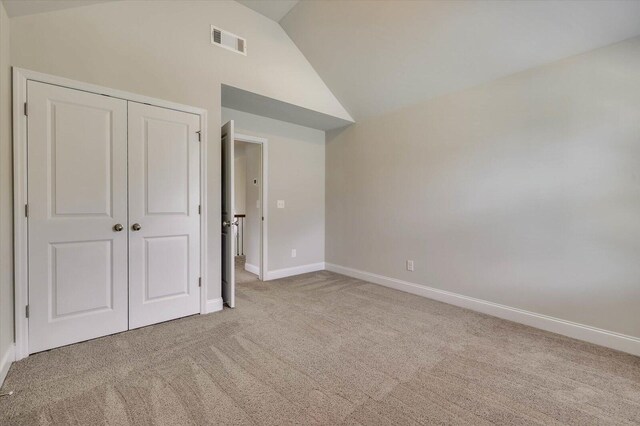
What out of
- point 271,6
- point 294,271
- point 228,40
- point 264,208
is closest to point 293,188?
point 264,208

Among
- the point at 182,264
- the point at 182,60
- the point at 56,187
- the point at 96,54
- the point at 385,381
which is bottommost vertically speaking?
the point at 385,381

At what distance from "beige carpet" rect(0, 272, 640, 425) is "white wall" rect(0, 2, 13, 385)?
9.6 inches

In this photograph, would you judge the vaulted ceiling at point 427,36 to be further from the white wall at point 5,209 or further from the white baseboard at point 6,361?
the white baseboard at point 6,361

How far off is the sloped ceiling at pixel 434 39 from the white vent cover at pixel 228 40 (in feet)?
2.21

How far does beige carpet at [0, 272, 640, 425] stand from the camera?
5.09ft

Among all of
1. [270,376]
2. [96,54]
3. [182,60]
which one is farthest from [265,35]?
[270,376]

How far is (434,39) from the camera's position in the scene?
2791 mm

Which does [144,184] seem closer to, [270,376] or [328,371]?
[270,376]

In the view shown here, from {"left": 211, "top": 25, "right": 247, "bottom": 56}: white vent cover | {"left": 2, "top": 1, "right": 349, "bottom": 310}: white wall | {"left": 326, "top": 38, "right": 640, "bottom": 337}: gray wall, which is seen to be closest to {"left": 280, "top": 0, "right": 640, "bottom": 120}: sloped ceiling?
{"left": 326, "top": 38, "right": 640, "bottom": 337}: gray wall

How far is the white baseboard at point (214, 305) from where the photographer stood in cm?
295

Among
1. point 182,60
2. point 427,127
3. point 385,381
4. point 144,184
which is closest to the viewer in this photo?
point 385,381

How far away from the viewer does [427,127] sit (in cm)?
353

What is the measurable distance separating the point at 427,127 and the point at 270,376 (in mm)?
3234

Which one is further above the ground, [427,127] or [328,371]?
[427,127]
